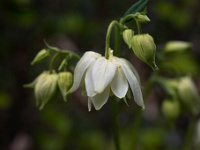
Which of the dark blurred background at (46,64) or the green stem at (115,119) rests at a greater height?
the green stem at (115,119)

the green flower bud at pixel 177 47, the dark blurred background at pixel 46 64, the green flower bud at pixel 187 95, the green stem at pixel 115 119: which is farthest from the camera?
the dark blurred background at pixel 46 64

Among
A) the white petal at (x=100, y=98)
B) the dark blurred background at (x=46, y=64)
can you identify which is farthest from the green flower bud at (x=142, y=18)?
the dark blurred background at (x=46, y=64)

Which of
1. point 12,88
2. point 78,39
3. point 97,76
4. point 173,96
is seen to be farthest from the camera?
point 78,39

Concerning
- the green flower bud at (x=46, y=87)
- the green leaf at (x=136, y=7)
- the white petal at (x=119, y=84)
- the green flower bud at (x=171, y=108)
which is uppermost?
the green leaf at (x=136, y=7)

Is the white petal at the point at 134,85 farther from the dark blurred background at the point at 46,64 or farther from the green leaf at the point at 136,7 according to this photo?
the dark blurred background at the point at 46,64

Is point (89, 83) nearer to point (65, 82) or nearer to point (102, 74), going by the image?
point (102, 74)

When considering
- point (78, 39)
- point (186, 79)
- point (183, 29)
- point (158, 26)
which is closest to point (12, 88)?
point (78, 39)

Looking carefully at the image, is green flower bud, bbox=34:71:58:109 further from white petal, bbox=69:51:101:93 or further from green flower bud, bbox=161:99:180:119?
green flower bud, bbox=161:99:180:119

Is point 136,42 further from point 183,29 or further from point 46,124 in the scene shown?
point 183,29
